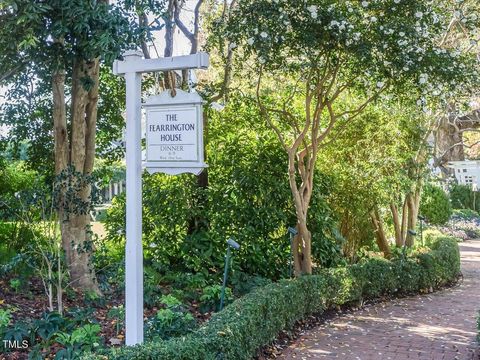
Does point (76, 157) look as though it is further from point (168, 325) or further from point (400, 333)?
point (400, 333)

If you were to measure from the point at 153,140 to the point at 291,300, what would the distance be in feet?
10.6

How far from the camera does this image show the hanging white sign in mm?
3354

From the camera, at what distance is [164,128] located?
346 centimetres

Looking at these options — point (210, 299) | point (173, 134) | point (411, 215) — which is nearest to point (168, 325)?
point (210, 299)

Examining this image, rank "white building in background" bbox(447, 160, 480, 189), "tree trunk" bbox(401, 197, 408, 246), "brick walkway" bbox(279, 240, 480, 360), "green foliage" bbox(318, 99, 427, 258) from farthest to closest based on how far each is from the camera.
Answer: "white building in background" bbox(447, 160, 480, 189)
"tree trunk" bbox(401, 197, 408, 246)
"green foliage" bbox(318, 99, 427, 258)
"brick walkway" bbox(279, 240, 480, 360)

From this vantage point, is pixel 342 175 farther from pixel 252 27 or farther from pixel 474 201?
pixel 474 201

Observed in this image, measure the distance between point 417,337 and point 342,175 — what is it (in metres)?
3.55

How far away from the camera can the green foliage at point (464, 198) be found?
2506 cm

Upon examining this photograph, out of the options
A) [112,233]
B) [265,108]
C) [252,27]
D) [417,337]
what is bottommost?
[417,337]

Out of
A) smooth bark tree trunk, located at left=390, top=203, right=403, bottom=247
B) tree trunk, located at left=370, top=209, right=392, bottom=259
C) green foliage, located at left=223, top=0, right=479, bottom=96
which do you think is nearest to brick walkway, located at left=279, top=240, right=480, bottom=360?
tree trunk, located at left=370, top=209, right=392, bottom=259

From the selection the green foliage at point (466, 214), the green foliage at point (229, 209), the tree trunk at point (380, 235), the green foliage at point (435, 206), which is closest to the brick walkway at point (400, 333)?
the green foliage at point (229, 209)

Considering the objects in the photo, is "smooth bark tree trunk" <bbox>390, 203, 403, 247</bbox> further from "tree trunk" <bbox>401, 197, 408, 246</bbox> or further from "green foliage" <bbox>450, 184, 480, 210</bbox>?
"green foliage" <bbox>450, 184, 480, 210</bbox>

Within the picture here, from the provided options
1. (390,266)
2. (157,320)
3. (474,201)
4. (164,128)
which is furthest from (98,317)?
(474,201)

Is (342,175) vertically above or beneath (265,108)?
beneath
